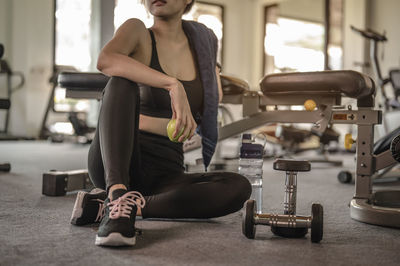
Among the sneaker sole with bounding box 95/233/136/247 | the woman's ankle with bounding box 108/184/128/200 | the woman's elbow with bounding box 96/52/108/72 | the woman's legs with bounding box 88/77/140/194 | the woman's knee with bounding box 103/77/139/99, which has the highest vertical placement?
the woman's elbow with bounding box 96/52/108/72

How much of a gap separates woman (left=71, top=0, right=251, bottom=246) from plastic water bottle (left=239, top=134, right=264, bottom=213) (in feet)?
0.40

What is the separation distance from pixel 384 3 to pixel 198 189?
20.4 ft

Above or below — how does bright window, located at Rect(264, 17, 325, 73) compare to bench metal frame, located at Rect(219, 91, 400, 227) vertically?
above

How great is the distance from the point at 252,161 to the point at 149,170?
18.0 inches

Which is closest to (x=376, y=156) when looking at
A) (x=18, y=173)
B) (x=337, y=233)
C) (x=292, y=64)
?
(x=337, y=233)

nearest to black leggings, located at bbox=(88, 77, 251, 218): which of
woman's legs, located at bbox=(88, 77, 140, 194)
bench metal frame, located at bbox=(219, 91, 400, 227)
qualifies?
woman's legs, located at bbox=(88, 77, 140, 194)

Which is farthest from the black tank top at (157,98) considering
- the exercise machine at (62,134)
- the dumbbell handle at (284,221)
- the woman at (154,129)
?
the exercise machine at (62,134)

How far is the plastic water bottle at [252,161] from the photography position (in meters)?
1.74

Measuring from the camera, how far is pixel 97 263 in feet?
3.56

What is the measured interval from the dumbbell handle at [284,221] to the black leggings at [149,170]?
21 cm

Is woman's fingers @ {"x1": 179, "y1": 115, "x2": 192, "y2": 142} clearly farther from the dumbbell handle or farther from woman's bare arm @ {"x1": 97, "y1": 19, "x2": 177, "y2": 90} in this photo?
the dumbbell handle

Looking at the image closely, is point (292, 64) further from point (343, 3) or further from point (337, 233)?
point (337, 233)

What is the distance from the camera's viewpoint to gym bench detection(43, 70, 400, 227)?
175 cm

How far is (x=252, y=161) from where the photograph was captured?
6.14ft
